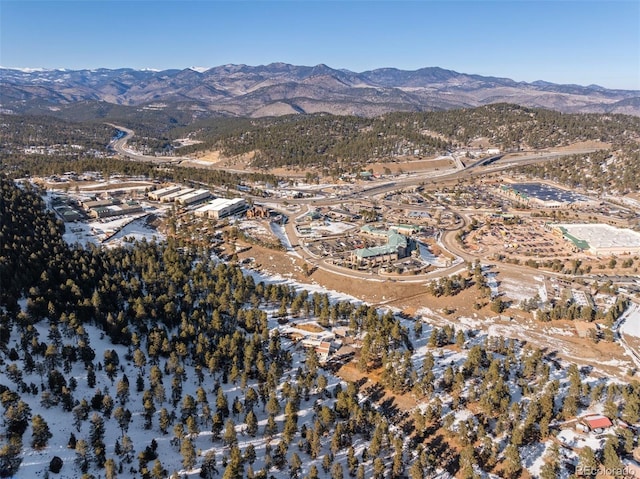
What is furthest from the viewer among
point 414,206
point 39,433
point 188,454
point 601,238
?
point 414,206

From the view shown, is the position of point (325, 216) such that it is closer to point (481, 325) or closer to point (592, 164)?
point (481, 325)

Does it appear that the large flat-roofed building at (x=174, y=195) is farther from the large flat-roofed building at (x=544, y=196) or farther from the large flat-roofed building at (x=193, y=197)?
the large flat-roofed building at (x=544, y=196)

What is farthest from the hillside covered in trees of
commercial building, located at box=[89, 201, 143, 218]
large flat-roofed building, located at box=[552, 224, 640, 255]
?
large flat-roofed building, located at box=[552, 224, 640, 255]

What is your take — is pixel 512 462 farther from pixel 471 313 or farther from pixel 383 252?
pixel 383 252

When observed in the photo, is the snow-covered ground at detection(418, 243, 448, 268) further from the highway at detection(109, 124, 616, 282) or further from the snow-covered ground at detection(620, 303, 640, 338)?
the snow-covered ground at detection(620, 303, 640, 338)

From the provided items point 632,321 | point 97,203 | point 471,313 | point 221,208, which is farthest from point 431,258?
point 97,203

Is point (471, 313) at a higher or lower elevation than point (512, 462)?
higher
